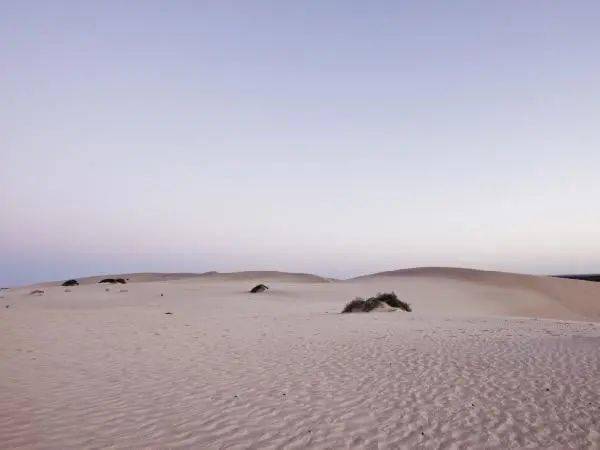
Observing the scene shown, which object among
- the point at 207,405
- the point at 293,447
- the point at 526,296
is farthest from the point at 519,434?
the point at 526,296

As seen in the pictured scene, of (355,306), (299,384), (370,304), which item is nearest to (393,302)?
(370,304)

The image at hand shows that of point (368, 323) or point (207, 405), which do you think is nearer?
point (207, 405)

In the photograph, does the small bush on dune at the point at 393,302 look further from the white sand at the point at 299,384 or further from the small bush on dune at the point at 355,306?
the white sand at the point at 299,384

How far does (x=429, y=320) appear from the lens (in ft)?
67.3

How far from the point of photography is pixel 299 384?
9.30 metres

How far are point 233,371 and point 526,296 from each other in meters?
39.8

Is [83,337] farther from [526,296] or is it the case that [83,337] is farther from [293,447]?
[526,296]

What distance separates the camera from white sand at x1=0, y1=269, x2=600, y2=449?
6.52 metres

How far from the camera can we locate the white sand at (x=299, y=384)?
21.4 feet

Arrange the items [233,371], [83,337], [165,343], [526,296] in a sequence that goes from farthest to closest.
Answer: [526,296]
[83,337]
[165,343]
[233,371]

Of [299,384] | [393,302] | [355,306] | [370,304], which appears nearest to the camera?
[299,384]

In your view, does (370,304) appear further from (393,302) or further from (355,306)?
(393,302)

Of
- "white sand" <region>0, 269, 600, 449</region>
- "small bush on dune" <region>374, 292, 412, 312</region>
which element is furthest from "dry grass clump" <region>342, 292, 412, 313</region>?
"white sand" <region>0, 269, 600, 449</region>

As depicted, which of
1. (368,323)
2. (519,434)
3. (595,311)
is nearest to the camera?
(519,434)
